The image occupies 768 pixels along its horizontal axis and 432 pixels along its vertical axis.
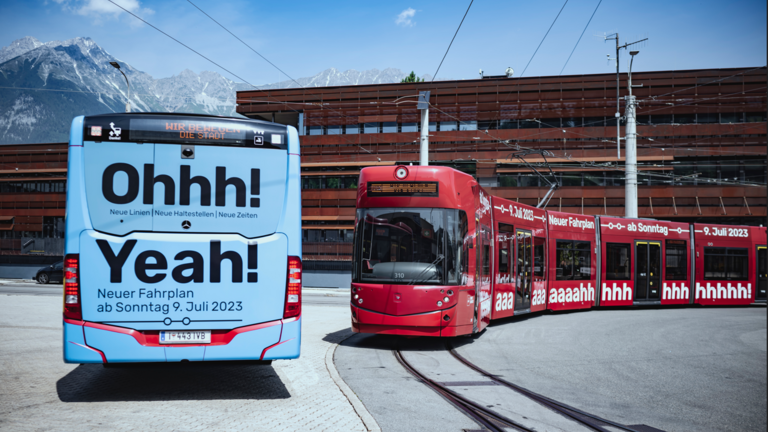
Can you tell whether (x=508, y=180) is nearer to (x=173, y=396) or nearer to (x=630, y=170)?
(x=630, y=170)

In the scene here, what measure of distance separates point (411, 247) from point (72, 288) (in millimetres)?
5950

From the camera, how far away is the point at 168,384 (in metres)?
7.34

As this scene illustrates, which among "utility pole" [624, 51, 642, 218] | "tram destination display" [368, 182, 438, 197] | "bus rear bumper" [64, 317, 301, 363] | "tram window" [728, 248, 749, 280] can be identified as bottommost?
"bus rear bumper" [64, 317, 301, 363]

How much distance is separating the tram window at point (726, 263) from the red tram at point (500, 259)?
0.13ft

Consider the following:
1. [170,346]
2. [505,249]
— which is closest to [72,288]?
[170,346]

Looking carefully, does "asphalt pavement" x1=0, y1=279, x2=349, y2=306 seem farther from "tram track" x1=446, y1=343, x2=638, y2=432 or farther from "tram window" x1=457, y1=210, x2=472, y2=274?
"tram track" x1=446, y1=343, x2=638, y2=432

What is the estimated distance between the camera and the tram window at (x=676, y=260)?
20938mm

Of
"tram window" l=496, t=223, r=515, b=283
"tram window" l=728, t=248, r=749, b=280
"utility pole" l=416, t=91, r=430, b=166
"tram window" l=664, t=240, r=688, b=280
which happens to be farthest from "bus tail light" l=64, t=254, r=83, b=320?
"tram window" l=728, t=248, r=749, b=280

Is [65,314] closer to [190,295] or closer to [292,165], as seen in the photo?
[190,295]

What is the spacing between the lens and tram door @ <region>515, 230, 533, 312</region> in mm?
15484

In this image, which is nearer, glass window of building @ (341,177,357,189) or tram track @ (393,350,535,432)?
tram track @ (393,350,535,432)

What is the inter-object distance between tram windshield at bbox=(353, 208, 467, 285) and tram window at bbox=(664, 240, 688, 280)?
A: 13.1 metres

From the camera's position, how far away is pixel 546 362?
972 cm

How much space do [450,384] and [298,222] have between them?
3054mm
